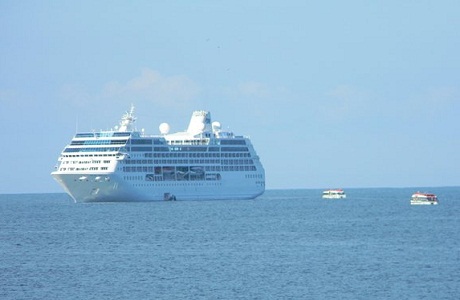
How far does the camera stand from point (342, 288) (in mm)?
53938

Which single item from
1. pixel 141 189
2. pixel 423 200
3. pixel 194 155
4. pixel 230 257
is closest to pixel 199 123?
pixel 194 155

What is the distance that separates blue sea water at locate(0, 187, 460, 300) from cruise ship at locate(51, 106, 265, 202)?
2164 cm

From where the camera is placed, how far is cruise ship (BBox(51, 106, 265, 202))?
434 feet

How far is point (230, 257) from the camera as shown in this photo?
68188 millimetres

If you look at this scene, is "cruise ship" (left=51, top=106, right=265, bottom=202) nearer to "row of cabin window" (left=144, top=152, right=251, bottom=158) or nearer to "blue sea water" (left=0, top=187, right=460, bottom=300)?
"row of cabin window" (left=144, top=152, right=251, bottom=158)

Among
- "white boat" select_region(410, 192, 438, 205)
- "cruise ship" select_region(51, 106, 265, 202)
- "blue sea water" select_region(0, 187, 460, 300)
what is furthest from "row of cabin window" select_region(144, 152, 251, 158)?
"blue sea water" select_region(0, 187, 460, 300)

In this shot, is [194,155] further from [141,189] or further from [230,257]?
[230,257]

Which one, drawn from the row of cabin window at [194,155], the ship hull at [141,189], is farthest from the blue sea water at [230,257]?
the row of cabin window at [194,155]

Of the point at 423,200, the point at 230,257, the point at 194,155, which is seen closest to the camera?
the point at 230,257

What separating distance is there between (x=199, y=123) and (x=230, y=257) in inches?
3223

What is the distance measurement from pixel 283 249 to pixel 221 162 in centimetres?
7179

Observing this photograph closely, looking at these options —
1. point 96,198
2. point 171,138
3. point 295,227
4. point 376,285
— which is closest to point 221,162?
point 171,138

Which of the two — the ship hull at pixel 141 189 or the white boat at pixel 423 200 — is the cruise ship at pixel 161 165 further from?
the white boat at pixel 423 200

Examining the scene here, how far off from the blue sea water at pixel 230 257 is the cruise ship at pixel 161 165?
71.0ft
